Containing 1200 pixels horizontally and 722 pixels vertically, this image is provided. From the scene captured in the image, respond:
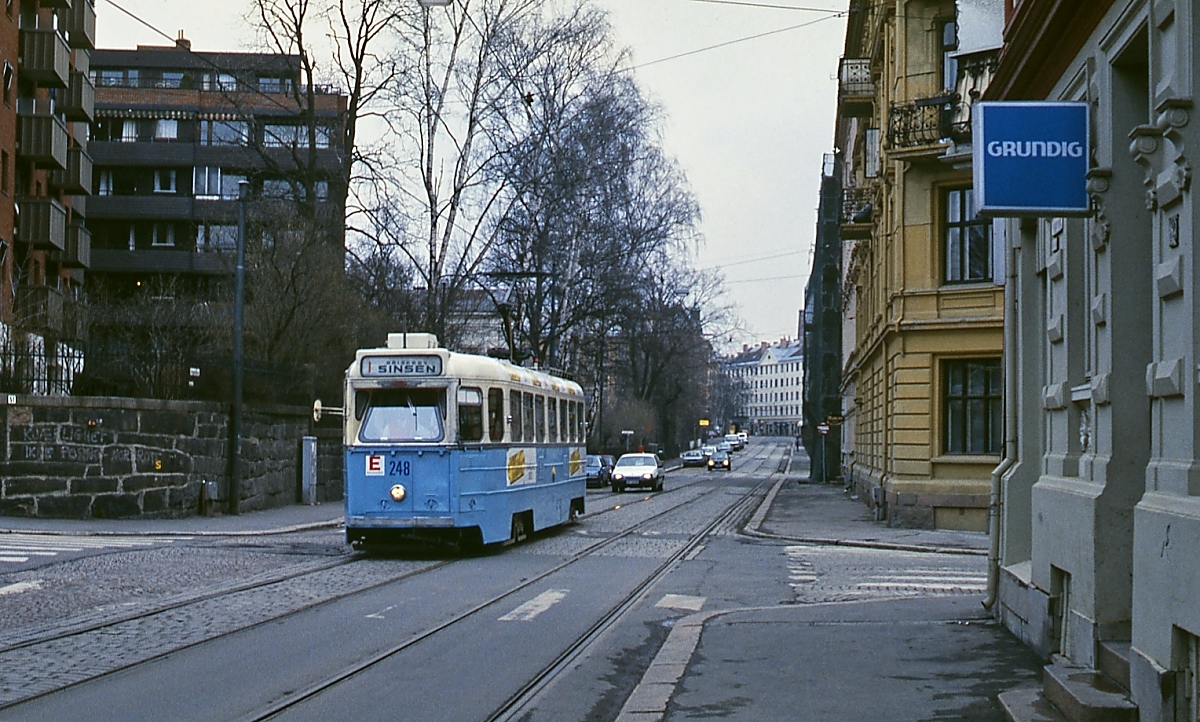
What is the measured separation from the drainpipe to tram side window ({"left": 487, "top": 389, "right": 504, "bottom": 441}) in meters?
9.22

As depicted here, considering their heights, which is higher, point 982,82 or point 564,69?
point 564,69

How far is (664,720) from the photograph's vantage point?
27.6ft

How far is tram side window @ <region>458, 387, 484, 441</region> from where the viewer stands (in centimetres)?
1984

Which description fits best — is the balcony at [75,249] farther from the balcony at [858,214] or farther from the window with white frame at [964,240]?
the window with white frame at [964,240]

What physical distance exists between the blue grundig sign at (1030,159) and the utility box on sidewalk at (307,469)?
2533 centimetres

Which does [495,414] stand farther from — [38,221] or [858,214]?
[38,221]

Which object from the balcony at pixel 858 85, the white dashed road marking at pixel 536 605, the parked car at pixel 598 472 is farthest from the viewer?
the parked car at pixel 598 472

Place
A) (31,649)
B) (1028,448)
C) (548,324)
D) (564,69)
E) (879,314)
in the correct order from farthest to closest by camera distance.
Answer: (548,324), (564,69), (879,314), (1028,448), (31,649)

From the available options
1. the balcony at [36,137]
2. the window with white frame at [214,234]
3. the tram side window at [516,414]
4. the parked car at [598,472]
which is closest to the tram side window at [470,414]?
the tram side window at [516,414]

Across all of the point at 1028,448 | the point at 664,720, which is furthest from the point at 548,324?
the point at 664,720

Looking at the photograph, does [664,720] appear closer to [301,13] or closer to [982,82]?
[982,82]

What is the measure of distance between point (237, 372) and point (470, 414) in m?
9.67

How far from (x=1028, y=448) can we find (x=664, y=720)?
4827 millimetres

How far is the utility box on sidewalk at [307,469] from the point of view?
32625 millimetres
